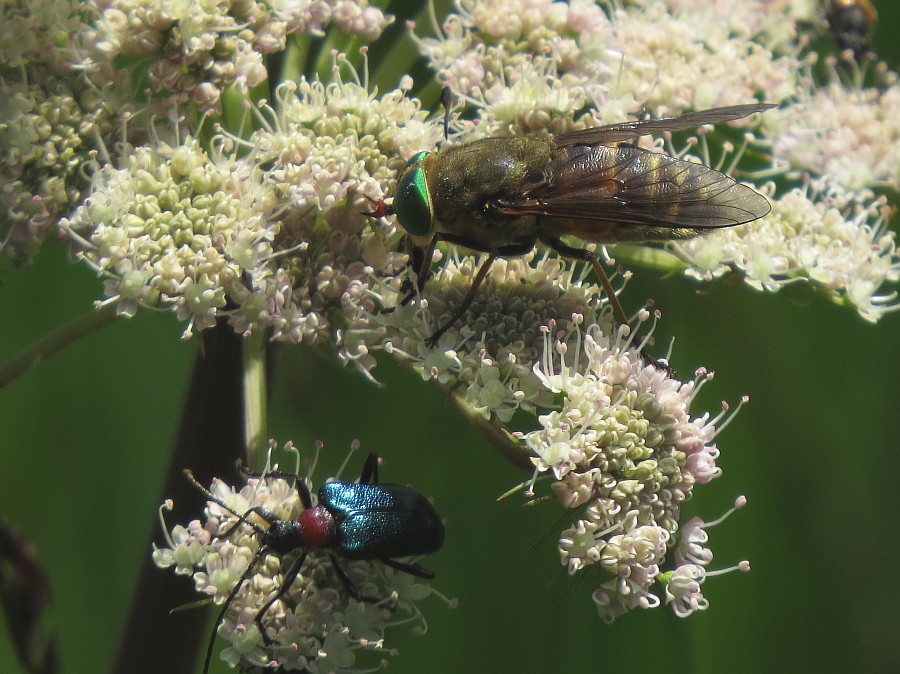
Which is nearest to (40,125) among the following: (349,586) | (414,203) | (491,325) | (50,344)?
(50,344)

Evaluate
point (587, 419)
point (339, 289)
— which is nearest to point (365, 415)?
point (339, 289)

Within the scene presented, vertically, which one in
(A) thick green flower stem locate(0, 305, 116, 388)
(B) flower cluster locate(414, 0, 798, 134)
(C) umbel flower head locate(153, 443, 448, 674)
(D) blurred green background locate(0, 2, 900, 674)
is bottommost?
(D) blurred green background locate(0, 2, 900, 674)

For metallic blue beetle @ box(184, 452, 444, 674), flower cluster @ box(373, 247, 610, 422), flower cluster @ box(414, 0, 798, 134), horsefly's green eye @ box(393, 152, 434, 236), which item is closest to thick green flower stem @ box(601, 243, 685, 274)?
flower cluster @ box(373, 247, 610, 422)

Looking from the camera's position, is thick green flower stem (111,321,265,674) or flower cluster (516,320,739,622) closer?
flower cluster (516,320,739,622)

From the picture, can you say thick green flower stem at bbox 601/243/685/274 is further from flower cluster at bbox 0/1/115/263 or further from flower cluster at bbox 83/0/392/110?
flower cluster at bbox 0/1/115/263

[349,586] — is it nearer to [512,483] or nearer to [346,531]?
[346,531]

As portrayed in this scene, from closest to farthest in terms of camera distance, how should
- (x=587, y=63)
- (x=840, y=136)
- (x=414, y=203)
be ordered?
1. (x=414, y=203)
2. (x=587, y=63)
3. (x=840, y=136)
